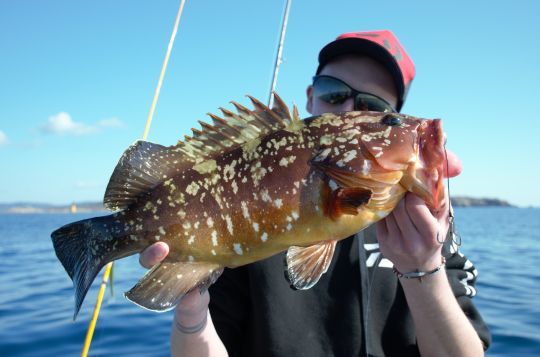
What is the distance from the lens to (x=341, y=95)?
356cm

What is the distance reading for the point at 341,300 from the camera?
3156 mm

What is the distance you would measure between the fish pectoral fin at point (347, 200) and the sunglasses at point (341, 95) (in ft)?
4.92

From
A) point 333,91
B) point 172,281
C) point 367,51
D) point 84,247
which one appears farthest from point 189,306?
point 367,51

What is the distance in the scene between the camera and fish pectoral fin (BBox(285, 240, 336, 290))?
225 centimetres

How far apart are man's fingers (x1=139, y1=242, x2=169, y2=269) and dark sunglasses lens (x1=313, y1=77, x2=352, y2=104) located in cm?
193

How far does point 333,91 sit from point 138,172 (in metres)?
1.83

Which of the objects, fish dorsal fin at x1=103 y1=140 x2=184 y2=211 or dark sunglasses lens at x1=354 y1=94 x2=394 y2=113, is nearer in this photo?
fish dorsal fin at x1=103 y1=140 x2=184 y2=211

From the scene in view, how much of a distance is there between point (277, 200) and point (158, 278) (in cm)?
84

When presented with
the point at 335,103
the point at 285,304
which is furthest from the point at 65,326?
the point at 335,103

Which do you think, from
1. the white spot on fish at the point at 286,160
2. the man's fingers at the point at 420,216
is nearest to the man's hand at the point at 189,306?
the white spot on fish at the point at 286,160

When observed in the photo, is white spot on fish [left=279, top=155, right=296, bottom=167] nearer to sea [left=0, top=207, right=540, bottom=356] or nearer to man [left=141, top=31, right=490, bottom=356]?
man [left=141, top=31, right=490, bottom=356]

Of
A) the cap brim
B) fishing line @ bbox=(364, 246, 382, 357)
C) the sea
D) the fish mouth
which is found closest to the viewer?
the fish mouth

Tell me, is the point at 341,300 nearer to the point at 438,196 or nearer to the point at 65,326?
the point at 438,196

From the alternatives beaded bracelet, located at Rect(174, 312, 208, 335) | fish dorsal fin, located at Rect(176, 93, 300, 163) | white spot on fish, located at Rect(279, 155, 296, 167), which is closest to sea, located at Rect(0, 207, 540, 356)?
beaded bracelet, located at Rect(174, 312, 208, 335)
